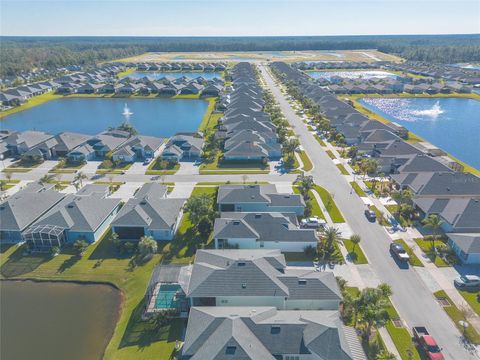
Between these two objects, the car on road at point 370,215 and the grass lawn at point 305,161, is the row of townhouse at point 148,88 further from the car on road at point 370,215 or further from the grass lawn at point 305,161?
the car on road at point 370,215

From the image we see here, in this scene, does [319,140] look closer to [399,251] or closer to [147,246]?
[399,251]

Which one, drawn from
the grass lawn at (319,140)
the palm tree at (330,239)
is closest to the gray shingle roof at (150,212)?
the palm tree at (330,239)

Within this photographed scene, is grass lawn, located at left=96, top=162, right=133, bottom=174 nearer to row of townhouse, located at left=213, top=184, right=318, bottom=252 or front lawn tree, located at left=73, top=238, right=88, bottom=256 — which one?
front lawn tree, located at left=73, top=238, right=88, bottom=256

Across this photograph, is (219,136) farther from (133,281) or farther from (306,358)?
(306,358)

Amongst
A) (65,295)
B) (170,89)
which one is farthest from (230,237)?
(170,89)

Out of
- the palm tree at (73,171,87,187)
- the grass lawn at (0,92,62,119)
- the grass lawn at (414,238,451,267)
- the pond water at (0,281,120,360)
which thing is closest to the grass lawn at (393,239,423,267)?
the grass lawn at (414,238,451,267)
